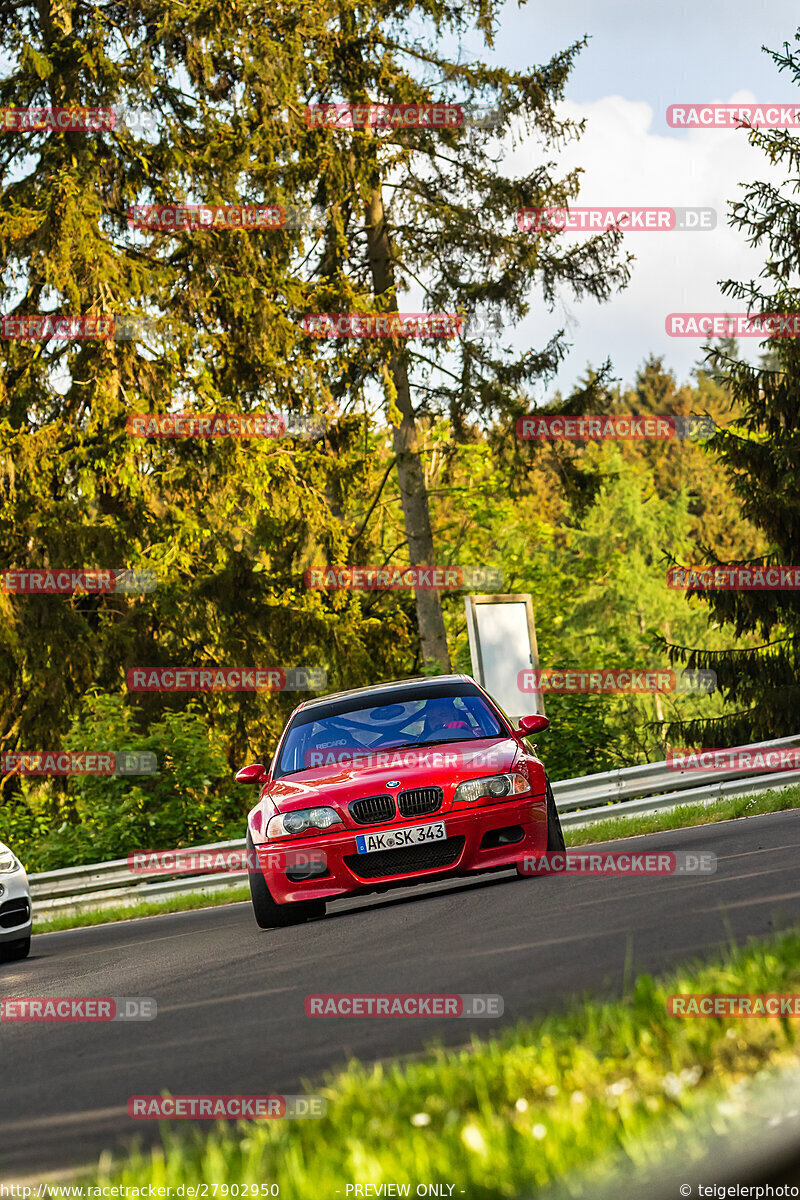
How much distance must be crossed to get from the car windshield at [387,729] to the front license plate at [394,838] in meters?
0.97

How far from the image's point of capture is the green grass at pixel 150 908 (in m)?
15.8

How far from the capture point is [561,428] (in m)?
26.8

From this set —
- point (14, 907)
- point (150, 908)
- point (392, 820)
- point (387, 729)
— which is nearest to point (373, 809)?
point (392, 820)

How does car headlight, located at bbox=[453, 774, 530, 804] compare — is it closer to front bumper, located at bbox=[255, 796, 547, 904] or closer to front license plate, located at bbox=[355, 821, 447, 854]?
front bumper, located at bbox=[255, 796, 547, 904]

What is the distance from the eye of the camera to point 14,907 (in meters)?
12.2

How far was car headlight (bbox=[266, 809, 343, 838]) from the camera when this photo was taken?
32.8 feet

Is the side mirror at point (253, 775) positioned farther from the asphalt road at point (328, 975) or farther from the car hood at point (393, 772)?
the asphalt road at point (328, 975)

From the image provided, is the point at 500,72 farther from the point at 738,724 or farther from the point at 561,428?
the point at 738,724

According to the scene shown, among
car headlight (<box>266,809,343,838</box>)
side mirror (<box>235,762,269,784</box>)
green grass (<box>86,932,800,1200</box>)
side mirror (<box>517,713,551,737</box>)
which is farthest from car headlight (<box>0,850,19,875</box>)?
green grass (<box>86,932,800,1200</box>)

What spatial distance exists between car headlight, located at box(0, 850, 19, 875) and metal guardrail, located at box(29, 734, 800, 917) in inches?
166

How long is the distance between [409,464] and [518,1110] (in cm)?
2476

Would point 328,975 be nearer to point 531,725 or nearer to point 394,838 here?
point 394,838

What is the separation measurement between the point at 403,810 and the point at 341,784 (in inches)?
19.0

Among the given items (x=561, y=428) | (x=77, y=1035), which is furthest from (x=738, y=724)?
(x=77, y=1035)
